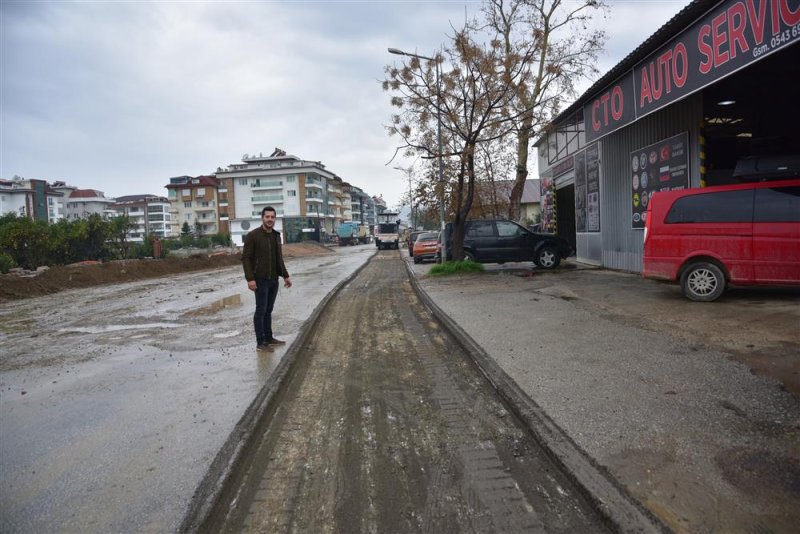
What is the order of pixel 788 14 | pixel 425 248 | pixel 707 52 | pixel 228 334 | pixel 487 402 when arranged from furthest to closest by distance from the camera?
pixel 425 248 → pixel 228 334 → pixel 707 52 → pixel 788 14 → pixel 487 402

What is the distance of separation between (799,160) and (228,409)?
924 cm

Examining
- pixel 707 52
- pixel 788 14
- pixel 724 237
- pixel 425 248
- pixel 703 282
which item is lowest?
pixel 703 282

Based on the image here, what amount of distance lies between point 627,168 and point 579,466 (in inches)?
513

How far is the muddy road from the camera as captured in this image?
9.82 feet

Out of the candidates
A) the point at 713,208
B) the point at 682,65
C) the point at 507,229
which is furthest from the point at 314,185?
the point at 713,208

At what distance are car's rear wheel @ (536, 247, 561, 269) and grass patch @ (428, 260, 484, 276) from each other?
204 cm

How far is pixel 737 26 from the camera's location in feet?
23.7

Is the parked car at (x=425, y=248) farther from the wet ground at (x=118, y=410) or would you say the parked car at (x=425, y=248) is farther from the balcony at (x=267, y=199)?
the balcony at (x=267, y=199)

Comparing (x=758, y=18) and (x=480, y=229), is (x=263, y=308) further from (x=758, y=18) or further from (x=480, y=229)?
(x=480, y=229)

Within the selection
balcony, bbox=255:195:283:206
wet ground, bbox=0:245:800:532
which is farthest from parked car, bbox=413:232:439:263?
balcony, bbox=255:195:283:206

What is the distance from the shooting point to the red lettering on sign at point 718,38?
7516mm

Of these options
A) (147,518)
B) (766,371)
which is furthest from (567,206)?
(147,518)

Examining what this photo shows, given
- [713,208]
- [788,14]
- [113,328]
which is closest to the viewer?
[788,14]

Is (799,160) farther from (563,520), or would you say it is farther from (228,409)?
(228,409)
